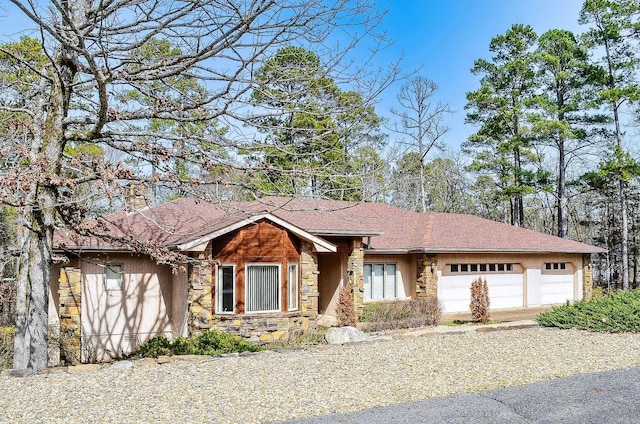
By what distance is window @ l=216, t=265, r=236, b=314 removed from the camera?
41.4 ft

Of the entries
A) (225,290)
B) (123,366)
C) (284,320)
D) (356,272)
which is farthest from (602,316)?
(123,366)

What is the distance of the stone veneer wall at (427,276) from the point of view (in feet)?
56.3

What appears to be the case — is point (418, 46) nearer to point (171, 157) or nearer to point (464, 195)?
point (171, 157)

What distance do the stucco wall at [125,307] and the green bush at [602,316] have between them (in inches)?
384

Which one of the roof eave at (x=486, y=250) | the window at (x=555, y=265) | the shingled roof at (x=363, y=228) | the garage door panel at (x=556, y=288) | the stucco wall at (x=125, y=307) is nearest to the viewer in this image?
the shingled roof at (x=363, y=228)

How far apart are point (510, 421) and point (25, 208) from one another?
6859mm

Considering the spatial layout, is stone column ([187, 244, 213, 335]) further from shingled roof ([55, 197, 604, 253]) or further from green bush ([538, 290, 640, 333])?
green bush ([538, 290, 640, 333])

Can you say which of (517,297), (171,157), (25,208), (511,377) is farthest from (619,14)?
(25,208)

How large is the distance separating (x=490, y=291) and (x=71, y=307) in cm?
1360

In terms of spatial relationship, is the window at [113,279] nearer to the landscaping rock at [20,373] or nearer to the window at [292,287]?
the window at [292,287]

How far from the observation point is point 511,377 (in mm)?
7711

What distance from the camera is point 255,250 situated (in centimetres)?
1295

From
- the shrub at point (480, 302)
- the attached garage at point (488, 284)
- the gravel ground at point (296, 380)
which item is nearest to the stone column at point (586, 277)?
the attached garage at point (488, 284)

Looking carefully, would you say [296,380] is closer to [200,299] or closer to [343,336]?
[343,336]
